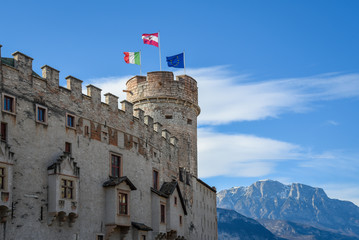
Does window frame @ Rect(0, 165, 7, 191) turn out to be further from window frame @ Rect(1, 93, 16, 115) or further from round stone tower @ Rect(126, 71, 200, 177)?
round stone tower @ Rect(126, 71, 200, 177)

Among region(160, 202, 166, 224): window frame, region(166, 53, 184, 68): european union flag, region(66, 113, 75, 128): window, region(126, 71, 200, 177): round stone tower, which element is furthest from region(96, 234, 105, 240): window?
region(166, 53, 184, 68): european union flag

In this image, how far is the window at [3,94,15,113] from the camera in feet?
88.3

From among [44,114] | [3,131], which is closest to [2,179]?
[3,131]

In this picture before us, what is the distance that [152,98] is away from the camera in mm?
50938

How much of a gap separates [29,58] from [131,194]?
45.3 ft

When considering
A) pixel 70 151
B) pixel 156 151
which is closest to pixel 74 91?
pixel 70 151

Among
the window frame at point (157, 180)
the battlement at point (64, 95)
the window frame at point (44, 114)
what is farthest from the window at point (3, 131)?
the window frame at point (157, 180)

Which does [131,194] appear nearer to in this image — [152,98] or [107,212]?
[107,212]

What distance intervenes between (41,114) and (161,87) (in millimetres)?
22715

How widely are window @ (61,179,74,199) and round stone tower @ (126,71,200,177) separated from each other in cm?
2072

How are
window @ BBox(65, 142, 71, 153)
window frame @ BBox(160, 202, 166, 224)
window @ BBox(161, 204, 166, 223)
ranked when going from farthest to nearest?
1. window @ BBox(161, 204, 166, 223)
2. window frame @ BBox(160, 202, 166, 224)
3. window @ BBox(65, 142, 71, 153)

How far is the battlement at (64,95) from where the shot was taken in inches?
1097

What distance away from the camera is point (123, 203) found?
3503 cm

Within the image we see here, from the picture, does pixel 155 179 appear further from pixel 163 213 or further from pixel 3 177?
pixel 3 177
